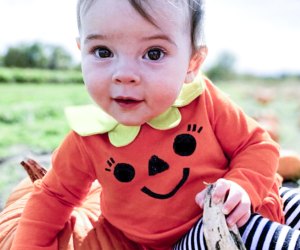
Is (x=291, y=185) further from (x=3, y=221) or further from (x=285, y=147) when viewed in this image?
(x=3, y=221)

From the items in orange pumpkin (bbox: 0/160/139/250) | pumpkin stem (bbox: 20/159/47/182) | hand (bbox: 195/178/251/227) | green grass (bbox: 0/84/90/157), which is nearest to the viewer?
hand (bbox: 195/178/251/227)

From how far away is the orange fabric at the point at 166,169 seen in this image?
4.83 ft

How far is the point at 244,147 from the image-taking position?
1486 millimetres

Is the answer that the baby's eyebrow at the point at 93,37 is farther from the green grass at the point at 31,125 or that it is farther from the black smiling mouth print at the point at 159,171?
the green grass at the point at 31,125

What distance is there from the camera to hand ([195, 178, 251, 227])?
122 cm

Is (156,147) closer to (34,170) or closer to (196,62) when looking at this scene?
(196,62)

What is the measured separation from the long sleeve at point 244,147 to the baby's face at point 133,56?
21 cm

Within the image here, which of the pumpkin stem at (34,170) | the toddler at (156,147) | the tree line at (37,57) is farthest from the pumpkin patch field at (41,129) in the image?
the tree line at (37,57)

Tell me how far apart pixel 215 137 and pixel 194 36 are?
33 cm

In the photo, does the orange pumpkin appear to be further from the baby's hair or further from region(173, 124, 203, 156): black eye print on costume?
the baby's hair

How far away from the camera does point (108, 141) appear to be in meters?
1.55

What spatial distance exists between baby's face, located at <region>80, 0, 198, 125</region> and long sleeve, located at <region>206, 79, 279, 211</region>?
213mm

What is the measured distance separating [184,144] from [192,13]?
394mm

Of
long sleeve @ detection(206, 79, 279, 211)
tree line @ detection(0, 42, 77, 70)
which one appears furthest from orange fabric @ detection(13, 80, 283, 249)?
tree line @ detection(0, 42, 77, 70)
